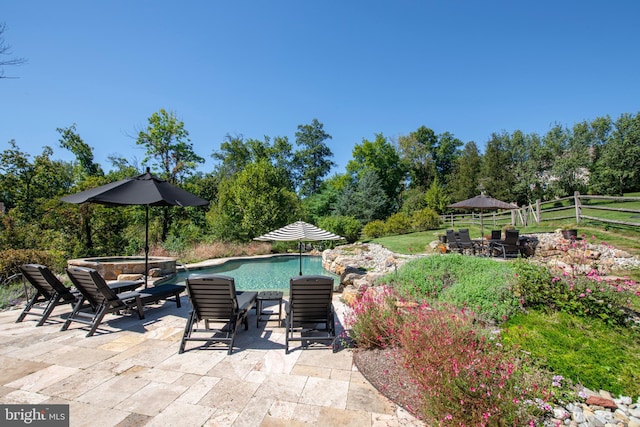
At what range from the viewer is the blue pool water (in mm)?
8915

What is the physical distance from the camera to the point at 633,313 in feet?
12.1

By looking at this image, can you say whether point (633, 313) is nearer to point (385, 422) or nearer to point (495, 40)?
point (385, 422)

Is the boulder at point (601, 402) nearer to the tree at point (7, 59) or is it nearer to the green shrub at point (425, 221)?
the tree at point (7, 59)

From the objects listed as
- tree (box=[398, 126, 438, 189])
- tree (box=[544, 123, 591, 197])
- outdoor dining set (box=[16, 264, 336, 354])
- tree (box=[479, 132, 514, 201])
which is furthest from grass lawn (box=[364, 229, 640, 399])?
tree (box=[398, 126, 438, 189])

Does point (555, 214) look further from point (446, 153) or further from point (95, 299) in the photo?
point (95, 299)

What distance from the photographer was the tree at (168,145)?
60.4ft

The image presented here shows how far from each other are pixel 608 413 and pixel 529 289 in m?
2.00

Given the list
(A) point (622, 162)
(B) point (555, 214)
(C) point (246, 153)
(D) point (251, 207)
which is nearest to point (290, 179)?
(C) point (246, 153)

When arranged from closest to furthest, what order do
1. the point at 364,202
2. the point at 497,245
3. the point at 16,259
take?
the point at 16,259, the point at 497,245, the point at 364,202

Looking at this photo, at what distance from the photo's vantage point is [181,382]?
272 cm

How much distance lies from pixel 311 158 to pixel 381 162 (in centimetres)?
923

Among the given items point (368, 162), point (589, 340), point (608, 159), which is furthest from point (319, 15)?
point (608, 159)

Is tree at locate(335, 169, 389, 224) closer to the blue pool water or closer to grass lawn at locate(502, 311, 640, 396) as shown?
the blue pool water

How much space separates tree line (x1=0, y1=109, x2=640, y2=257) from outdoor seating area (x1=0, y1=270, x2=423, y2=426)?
29.8 feet
